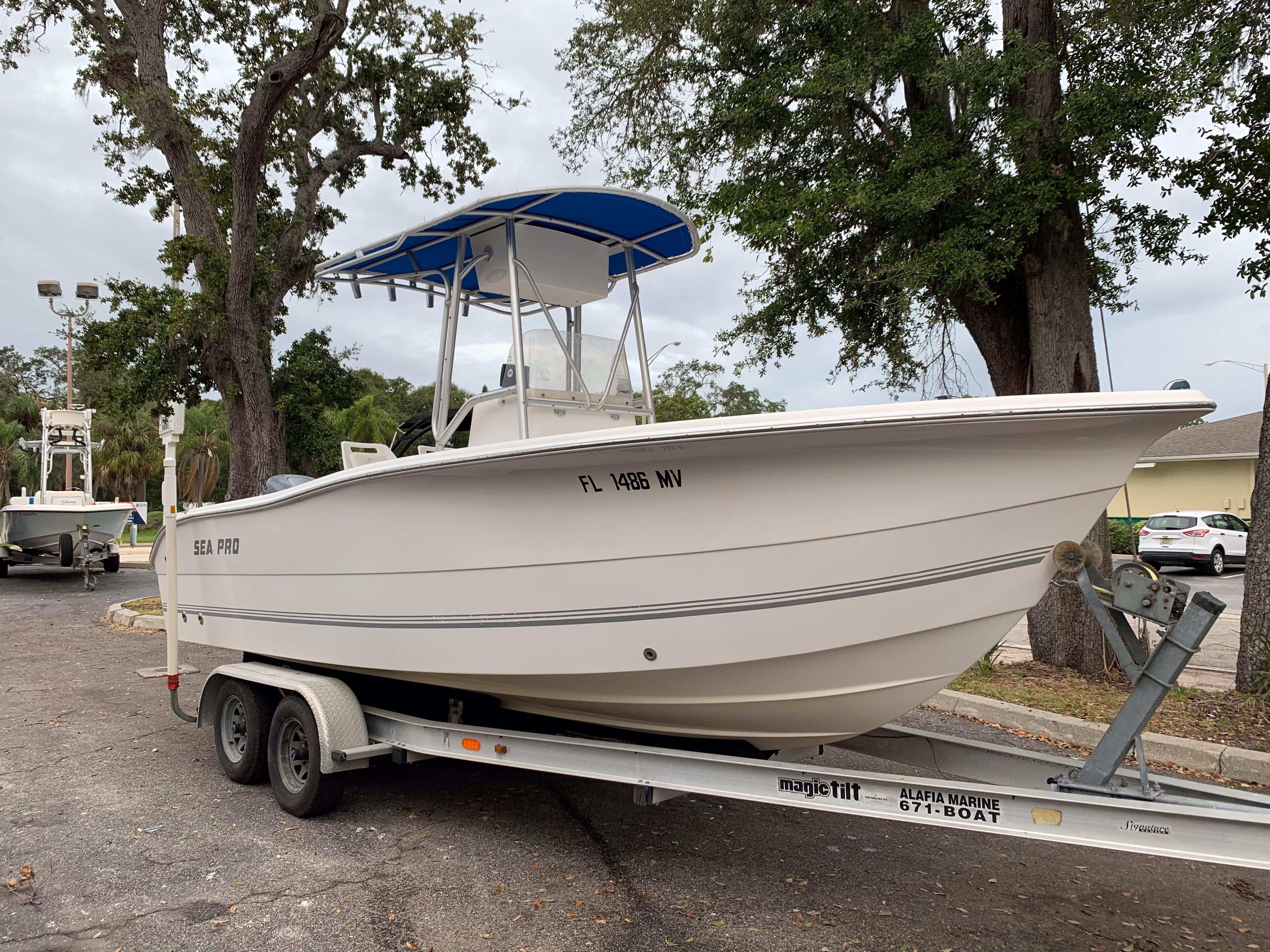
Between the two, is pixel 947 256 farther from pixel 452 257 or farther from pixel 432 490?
pixel 432 490

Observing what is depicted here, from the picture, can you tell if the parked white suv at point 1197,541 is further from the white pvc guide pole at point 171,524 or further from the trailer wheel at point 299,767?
the white pvc guide pole at point 171,524

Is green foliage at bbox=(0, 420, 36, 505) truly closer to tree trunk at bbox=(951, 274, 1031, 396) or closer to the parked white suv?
tree trunk at bbox=(951, 274, 1031, 396)

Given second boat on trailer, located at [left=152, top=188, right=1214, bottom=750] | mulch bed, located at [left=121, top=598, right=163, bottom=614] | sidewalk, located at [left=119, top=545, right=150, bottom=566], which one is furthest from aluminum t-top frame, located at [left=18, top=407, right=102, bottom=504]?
second boat on trailer, located at [left=152, top=188, right=1214, bottom=750]

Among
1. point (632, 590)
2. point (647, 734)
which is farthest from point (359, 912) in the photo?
point (632, 590)

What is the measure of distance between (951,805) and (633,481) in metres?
1.48

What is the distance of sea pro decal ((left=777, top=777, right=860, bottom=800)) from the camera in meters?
2.84

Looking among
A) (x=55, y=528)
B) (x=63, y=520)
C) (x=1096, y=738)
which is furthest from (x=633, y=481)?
(x=55, y=528)

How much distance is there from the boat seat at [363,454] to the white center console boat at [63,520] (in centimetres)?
1311

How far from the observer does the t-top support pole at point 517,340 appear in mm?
4004

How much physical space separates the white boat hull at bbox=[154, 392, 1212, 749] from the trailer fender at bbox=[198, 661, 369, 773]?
42 cm

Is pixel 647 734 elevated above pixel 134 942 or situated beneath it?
elevated above

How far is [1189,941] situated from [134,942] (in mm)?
3652

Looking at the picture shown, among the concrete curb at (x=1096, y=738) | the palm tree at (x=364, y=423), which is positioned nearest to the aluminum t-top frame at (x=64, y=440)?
the palm tree at (x=364, y=423)

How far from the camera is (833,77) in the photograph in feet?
22.0
